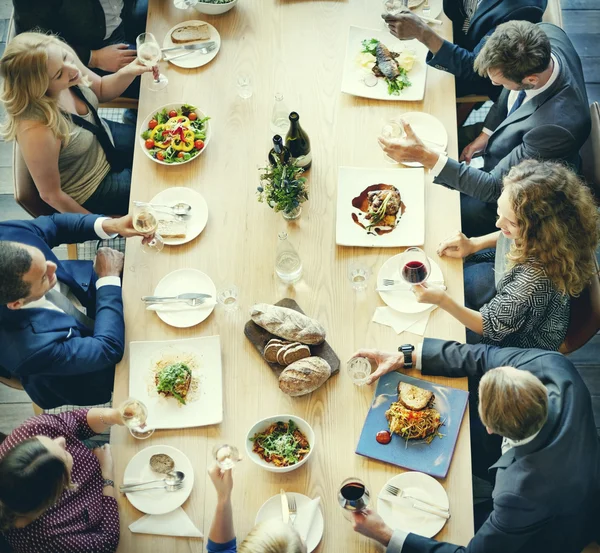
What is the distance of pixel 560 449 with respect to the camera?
1902mm

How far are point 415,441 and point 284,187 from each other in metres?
1.02

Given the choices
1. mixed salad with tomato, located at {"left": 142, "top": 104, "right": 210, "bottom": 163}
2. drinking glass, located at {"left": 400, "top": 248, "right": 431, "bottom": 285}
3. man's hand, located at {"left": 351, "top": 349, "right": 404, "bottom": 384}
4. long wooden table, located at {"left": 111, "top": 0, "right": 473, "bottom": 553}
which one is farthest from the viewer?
mixed salad with tomato, located at {"left": 142, "top": 104, "right": 210, "bottom": 163}

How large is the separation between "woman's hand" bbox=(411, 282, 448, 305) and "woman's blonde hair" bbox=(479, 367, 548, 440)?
15.7 inches

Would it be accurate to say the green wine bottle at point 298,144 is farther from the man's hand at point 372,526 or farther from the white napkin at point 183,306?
the man's hand at point 372,526

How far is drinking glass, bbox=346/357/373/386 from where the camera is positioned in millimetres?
2160

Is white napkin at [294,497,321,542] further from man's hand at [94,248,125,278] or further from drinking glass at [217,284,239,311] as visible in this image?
man's hand at [94,248,125,278]

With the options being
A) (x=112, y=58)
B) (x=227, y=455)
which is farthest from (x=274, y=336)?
(x=112, y=58)

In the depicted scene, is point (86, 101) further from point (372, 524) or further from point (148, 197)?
point (372, 524)

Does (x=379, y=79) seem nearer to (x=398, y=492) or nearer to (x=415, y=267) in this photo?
(x=415, y=267)

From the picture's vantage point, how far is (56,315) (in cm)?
230

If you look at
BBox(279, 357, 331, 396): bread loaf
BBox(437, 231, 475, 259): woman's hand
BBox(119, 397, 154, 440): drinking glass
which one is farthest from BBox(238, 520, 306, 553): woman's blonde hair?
BBox(437, 231, 475, 259): woman's hand

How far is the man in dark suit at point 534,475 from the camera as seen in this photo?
1.86 m

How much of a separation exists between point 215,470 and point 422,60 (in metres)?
1.94

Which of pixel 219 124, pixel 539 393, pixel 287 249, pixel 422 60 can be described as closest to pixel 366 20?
pixel 422 60
